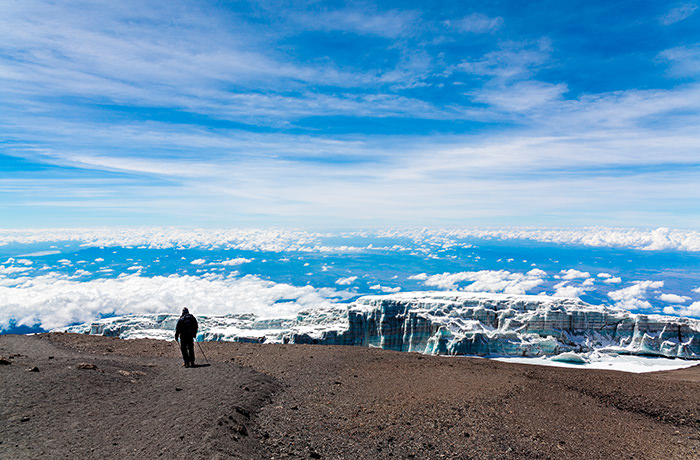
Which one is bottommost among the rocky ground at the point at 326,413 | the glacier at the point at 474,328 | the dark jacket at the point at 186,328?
the glacier at the point at 474,328

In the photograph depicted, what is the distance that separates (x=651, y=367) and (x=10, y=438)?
42838 mm

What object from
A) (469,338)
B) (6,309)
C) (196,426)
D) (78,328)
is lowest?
(6,309)

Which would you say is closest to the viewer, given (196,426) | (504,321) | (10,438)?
(10,438)

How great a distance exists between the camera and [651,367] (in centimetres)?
3177

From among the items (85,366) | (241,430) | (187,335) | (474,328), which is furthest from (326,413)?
(474,328)

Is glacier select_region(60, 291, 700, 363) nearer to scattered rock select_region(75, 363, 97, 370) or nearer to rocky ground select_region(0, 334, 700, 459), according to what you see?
rocky ground select_region(0, 334, 700, 459)

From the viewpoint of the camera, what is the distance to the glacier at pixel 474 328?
44.0m

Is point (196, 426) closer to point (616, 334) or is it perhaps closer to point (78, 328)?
point (616, 334)

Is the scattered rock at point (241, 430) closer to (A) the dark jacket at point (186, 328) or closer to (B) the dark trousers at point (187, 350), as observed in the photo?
(B) the dark trousers at point (187, 350)

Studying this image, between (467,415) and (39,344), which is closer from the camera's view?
(467,415)

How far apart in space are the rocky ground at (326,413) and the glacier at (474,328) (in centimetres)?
2643

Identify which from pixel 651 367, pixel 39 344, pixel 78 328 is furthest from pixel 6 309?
pixel 651 367

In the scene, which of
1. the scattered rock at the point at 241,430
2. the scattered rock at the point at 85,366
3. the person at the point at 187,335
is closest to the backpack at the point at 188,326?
the person at the point at 187,335

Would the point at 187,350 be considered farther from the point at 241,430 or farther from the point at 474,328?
the point at 474,328
